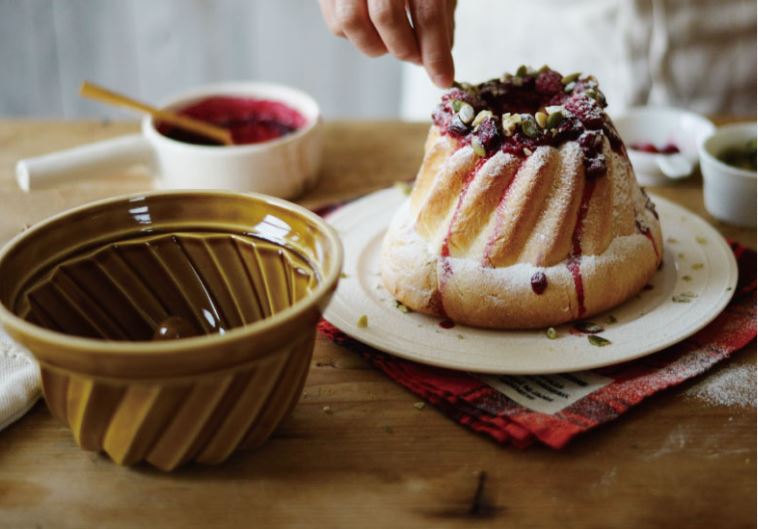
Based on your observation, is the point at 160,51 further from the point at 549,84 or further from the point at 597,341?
the point at 597,341

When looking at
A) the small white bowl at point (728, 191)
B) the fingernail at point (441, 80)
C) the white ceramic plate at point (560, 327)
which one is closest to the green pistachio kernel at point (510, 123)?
the fingernail at point (441, 80)

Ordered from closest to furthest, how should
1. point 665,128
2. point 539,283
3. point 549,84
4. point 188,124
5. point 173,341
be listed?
point 173,341 < point 539,283 < point 549,84 < point 188,124 < point 665,128

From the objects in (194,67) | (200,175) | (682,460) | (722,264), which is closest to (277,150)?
(200,175)

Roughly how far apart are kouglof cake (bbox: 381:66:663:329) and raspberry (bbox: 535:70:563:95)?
57 mm

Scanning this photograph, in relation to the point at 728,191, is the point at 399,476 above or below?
below

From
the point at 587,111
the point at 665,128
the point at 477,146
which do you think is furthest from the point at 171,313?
the point at 665,128

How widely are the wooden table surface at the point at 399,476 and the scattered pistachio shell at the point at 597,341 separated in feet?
0.26

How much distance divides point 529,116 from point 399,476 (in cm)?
45

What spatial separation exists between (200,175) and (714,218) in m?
0.81

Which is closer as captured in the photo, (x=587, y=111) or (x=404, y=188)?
(x=587, y=111)

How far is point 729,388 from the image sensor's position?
859mm

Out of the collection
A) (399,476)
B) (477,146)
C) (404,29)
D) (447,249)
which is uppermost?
(404,29)

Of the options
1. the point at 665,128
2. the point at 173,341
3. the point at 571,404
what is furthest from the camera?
the point at 665,128

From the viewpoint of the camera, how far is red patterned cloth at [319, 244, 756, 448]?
2.58 feet
